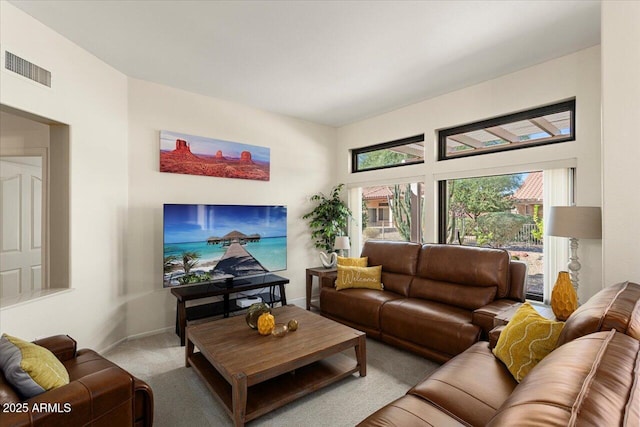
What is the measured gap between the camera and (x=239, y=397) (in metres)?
1.78

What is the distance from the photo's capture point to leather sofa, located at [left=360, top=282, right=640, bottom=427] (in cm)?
63

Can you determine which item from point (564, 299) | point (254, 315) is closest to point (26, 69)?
point (254, 315)

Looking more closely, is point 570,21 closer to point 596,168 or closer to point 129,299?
point 596,168

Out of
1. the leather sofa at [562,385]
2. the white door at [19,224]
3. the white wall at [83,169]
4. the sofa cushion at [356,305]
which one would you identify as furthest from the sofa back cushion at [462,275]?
the white door at [19,224]

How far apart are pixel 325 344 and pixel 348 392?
41 cm

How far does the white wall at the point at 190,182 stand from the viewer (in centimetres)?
333

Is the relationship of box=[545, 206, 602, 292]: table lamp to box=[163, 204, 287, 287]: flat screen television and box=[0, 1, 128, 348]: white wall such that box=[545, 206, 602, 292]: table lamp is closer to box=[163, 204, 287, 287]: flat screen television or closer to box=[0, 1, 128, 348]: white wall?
box=[163, 204, 287, 287]: flat screen television

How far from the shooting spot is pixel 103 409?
1.43 metres

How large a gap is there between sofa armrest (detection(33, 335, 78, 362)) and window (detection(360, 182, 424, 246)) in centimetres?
372

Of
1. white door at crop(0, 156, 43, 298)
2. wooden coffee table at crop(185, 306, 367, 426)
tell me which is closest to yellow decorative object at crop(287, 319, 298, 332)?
wooden coffee table at crop(185, 306, 367, 426)

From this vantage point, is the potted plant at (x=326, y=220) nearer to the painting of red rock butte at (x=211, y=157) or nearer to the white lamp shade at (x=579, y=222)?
the painting of red rock butte at (x=211, y=157)

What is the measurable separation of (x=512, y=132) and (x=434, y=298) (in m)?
1.99

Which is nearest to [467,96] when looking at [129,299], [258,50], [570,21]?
[570,21]

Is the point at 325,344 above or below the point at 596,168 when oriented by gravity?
below
